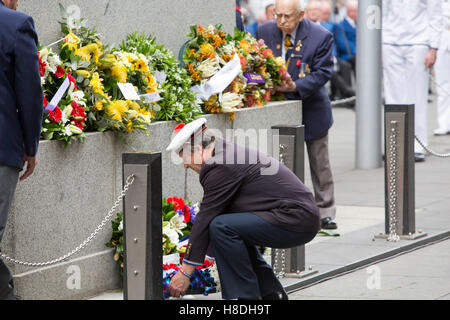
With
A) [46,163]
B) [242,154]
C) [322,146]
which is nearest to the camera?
[242,154]

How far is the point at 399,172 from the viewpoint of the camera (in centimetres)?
843

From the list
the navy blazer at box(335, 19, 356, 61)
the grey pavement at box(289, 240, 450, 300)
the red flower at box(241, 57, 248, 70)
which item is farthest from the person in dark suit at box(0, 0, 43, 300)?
the navy blazer at box(335, 19, 356, 61)

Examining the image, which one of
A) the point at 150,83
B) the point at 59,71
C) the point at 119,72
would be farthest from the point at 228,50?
the point at 59,71

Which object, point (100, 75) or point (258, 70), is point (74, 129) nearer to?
point (100, 75)

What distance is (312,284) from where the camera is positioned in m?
7.01

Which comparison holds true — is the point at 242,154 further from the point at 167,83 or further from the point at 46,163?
the point at 167,83

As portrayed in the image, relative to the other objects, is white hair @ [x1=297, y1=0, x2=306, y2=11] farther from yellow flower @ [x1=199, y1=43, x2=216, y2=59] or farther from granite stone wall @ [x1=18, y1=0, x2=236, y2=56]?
yellow flower @ [x1=199, y1=43, x2=216, y2=59]

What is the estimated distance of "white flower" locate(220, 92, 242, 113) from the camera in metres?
8.15

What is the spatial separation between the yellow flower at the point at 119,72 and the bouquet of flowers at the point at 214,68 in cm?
Answer: 110

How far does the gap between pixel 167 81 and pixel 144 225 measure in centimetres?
260

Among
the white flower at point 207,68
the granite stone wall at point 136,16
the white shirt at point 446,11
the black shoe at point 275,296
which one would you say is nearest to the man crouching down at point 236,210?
the black shoe at point 275,296

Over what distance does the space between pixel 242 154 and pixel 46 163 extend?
1381 mm
